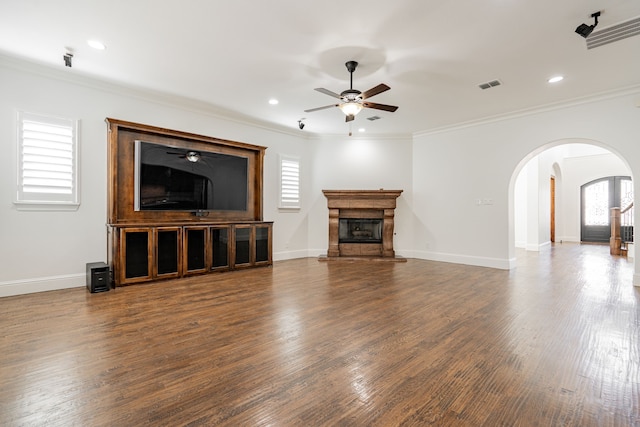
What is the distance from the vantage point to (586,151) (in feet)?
36.4

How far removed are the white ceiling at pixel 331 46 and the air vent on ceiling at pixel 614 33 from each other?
9 cm

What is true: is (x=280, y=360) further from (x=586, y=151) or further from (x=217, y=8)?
(x=586, y=151)

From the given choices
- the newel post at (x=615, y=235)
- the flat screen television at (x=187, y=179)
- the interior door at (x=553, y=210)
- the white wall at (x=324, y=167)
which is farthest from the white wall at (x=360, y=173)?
the interior door at (x=553, y=210)

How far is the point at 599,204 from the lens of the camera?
10844mm

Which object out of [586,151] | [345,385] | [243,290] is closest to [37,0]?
[243,290]

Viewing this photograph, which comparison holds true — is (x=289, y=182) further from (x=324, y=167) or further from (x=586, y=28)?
(x=586, y=28)

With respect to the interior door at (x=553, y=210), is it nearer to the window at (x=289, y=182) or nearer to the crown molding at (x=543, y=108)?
the crown molding at (x=543, y=108)

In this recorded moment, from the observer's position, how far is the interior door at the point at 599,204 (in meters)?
10.5

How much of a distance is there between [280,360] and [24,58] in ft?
16.0

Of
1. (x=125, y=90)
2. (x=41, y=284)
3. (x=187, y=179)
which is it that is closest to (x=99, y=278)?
(x=41, y=284)

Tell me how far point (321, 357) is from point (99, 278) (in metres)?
3.47

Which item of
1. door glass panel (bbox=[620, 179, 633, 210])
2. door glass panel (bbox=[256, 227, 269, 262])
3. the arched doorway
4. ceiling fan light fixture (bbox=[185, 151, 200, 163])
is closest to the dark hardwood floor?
door glass panel (bbox=[256, 227, 269, 262])

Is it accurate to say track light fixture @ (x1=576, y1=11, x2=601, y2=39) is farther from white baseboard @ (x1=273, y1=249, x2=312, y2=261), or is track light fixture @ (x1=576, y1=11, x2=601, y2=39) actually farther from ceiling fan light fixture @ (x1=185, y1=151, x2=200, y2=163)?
white baseboard @ (x1=273, y1=249, x2=312, y2=261)

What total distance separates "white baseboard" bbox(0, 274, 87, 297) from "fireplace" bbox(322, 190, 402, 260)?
4.48m
